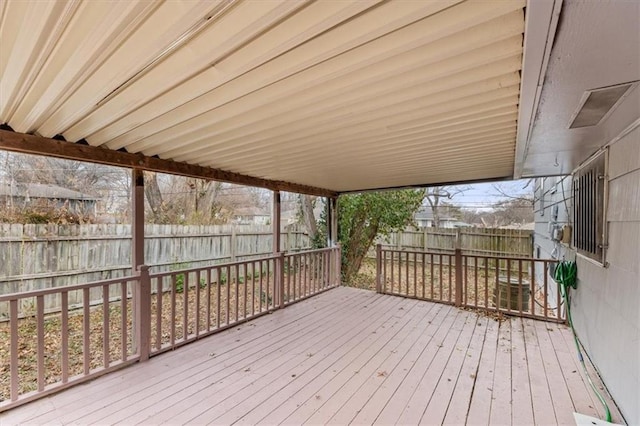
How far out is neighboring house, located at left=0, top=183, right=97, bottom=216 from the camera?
539cm

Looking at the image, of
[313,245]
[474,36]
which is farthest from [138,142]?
[313,245]

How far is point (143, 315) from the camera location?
3.04 metres

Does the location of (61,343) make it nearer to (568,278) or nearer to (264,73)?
(264,73)

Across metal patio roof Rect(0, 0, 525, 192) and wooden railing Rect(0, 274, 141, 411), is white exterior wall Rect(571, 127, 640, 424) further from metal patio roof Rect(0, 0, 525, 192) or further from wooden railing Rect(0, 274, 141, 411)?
wooden railing Rect(0, 274, 141, 411)

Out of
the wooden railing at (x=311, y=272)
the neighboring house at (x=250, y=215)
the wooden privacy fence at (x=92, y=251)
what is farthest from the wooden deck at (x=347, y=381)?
the neighboring house at (x=250, y=215)

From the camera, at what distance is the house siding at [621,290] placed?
6.34 feet

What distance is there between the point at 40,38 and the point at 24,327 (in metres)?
5.08

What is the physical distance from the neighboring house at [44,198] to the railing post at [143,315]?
4.25 meters

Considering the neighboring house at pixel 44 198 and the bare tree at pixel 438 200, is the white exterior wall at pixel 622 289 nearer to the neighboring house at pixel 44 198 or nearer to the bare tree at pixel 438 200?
the neighboring house at pixel 44 198

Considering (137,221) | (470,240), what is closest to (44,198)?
(137,221)

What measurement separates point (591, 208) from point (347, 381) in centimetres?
288

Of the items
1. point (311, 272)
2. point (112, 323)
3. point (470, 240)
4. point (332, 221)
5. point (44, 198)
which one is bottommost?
point (112, 323)

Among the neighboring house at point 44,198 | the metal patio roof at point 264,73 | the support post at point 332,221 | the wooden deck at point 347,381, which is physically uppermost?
the metal patio roof at point 264,73

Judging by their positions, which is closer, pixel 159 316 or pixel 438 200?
pixel 159 316
